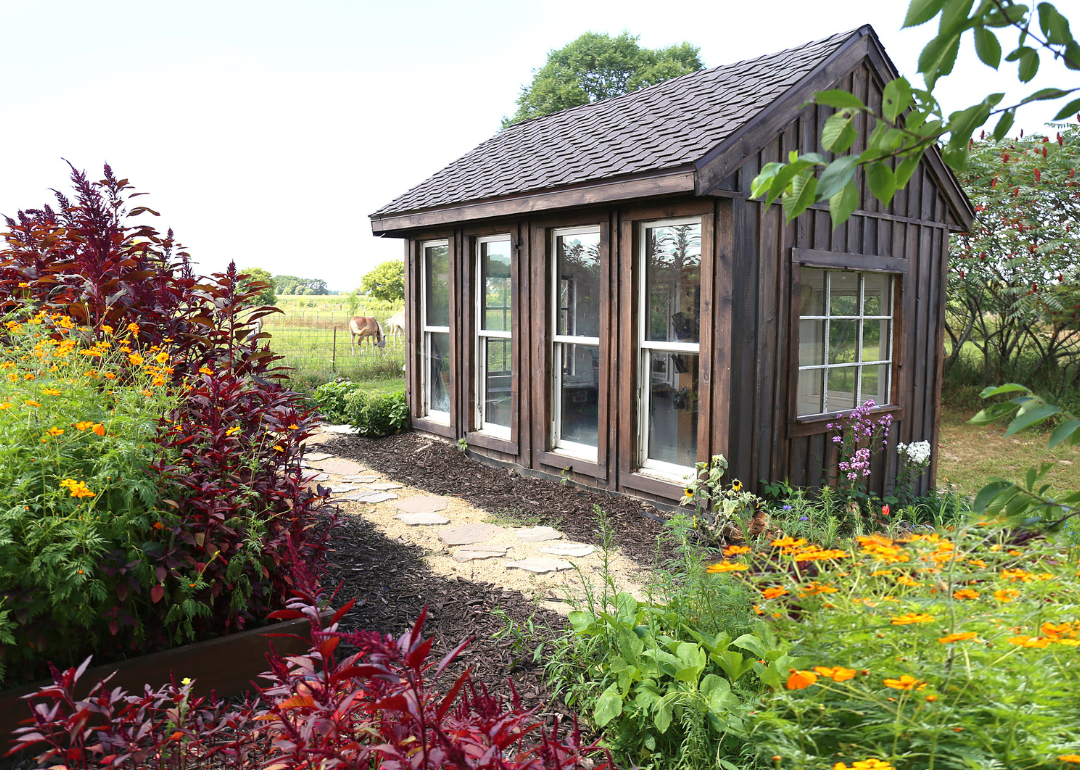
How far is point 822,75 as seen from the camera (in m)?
5.45

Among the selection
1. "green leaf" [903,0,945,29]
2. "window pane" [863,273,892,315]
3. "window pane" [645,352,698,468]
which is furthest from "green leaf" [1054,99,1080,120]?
"window pane" [863,273,892,315]

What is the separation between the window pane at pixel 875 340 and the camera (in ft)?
20.3

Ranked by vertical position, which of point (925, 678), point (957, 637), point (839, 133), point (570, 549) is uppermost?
point (839, 133)

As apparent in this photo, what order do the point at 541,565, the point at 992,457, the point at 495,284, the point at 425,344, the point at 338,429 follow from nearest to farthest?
the point at 541,565, the point at 495,284, the point at 425,344, the point at 338,429, the point at 992,457

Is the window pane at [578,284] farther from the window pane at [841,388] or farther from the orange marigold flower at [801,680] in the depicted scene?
the orange marigold flower at [801,680]

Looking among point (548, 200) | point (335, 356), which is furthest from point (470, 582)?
point (335, 356)

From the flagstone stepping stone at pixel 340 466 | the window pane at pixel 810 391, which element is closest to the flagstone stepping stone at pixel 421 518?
the flagstone stepping stone at pixel 340 466

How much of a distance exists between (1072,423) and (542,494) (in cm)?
491

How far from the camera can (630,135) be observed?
5.88 m

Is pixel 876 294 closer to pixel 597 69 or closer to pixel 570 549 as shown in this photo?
pixel 570 549

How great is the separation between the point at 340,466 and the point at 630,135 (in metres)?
4.21

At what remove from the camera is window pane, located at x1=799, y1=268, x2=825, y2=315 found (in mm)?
5512

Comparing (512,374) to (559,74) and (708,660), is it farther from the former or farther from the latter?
(559,74)

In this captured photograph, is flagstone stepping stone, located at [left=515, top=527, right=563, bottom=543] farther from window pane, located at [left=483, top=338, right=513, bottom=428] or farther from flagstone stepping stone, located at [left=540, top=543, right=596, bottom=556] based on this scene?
window pane, located at [left=483, top=338, right=513, bottom=428]
